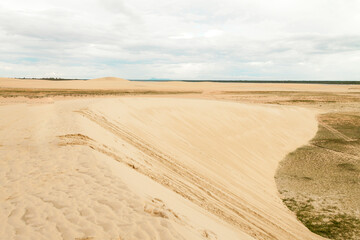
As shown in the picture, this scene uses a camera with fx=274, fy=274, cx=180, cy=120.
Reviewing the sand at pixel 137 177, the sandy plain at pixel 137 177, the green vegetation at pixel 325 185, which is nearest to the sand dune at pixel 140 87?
the green vegetation at pixel 325 185

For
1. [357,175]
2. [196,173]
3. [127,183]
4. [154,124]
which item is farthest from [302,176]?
[127,183]

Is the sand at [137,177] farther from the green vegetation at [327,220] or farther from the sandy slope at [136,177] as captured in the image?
the green vegetation at [327,220]

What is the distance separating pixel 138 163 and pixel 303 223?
511 centimetres

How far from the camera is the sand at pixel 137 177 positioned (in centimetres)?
416

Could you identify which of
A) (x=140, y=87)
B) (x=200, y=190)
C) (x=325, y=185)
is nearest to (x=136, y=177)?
(x=200, y=190)

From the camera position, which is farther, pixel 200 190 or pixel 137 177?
pixel 200 190

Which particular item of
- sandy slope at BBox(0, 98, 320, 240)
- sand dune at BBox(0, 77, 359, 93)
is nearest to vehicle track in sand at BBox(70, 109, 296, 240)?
sandy slope at BBox(0, 98, 320, 240)

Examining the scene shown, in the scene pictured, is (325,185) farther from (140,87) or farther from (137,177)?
(140,87)

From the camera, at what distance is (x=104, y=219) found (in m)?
4.11

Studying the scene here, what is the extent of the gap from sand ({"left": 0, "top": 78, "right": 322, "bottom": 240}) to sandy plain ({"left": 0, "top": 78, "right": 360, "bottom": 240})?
0.03 metres

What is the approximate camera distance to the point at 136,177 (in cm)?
636

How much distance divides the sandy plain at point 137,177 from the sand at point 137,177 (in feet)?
0.08

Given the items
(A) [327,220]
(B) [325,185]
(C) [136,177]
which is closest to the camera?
(C) [136,177]

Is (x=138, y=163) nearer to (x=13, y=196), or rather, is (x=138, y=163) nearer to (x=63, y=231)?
(x=13, y=196)
